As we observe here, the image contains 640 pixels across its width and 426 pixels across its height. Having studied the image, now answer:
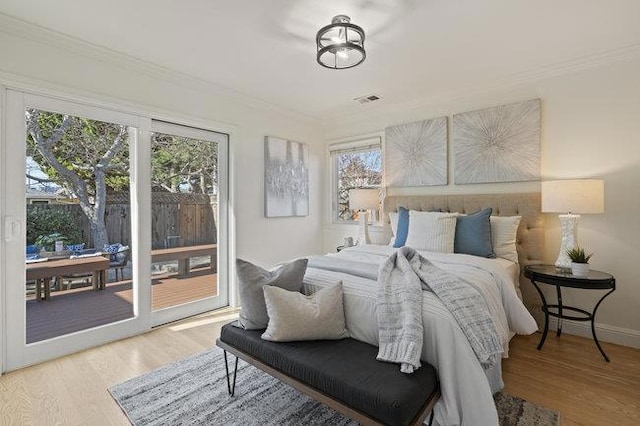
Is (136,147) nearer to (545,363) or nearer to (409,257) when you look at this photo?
(409,257)

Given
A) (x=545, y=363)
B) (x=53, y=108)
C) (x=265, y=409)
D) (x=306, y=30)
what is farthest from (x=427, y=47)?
(x=53, y=108)

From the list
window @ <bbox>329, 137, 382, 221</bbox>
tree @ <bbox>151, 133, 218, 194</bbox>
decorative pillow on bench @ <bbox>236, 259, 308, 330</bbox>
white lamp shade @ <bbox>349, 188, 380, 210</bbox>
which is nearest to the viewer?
decorative pillow on bench @ <bbox>236, 259, 308, 330</bbox>

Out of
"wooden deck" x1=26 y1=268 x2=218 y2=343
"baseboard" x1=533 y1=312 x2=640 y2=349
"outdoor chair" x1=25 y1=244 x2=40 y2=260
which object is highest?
"outdoor chair" x1=25 y1=244 x2=40 y2=260

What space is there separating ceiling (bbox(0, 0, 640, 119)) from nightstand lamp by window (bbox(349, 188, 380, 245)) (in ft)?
4.48

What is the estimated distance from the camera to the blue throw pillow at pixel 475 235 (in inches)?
114

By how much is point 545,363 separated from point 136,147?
399 cm

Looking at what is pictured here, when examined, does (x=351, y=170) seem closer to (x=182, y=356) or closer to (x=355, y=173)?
(x=355, y=173)

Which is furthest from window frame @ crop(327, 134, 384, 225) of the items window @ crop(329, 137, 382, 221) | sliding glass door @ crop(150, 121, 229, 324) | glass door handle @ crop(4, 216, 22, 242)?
glass door handle @ crop(4, 216, 22, 242)

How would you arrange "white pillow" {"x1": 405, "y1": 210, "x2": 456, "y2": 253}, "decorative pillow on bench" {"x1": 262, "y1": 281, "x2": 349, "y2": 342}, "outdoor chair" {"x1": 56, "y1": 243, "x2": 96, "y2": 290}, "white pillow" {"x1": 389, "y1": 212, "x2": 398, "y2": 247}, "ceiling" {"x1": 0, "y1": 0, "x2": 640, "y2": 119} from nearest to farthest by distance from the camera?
1. "decorative pillow on bench" {"x1": 262, "y1": 281, "x2": 349, "y2": 342}
2. "ceiling" {"x1": 0, "y1": 0, "x2": 640, "y2": 119}
3. "outdoor chair" {"x1": 56, "y1": 243, "x2": 96, "y2": 290}
4. "white pillow" {"x1": 405, "y1": 210, "x2": 456, "y2": 253}
5. "white pillow" {"x1": 389, "y1": 212, "x2": 398, "y2": 247}

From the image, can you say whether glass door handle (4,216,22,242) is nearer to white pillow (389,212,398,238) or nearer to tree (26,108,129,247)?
tree (26,108,129,247)

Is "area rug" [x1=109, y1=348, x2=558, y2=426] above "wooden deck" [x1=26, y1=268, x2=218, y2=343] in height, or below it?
below

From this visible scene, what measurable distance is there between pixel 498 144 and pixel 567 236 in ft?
3.72

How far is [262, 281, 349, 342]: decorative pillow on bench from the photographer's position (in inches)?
69.6

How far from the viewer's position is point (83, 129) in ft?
8.88
